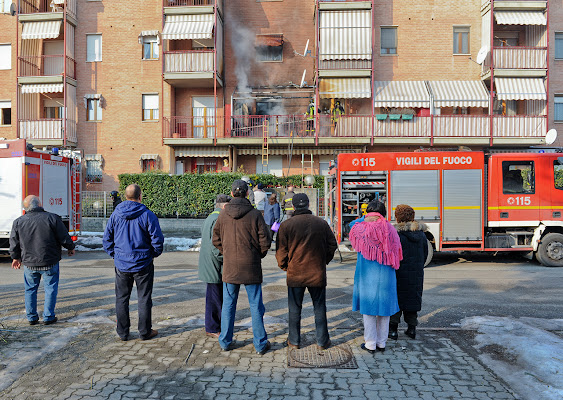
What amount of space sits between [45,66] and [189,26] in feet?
27.0

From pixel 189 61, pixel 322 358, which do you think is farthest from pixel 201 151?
pixel 322 358

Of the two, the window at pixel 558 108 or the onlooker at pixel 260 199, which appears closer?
the onlooker at pixel 260 199

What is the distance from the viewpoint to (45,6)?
23484 millimetres

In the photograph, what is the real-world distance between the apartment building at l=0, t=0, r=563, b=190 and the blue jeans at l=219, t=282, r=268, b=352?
15.9 metres

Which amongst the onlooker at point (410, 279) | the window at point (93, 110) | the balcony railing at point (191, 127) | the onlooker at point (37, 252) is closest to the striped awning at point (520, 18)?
the balcony railing at point (191, 127)

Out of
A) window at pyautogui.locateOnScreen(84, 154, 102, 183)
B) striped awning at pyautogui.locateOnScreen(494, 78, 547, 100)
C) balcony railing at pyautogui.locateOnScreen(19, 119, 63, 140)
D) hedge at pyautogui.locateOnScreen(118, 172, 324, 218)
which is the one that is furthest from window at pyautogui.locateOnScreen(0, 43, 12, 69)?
striped awning at pyautogui.locateOnScreen(494, 78, 547, 100)

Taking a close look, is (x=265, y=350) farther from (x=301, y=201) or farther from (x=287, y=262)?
(x=301, y=201)

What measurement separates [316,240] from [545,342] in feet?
9.50

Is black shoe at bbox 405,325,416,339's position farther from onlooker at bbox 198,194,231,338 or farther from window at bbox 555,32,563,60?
window at bbox 555,32,563,60

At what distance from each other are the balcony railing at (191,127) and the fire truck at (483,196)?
42.0ft

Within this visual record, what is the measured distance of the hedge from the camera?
58.8 ft

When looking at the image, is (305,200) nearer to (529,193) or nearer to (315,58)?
(529,193)

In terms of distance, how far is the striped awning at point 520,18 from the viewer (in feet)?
67.5

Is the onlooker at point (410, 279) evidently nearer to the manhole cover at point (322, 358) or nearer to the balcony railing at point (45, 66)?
the manhole cover at point (322, 358)
